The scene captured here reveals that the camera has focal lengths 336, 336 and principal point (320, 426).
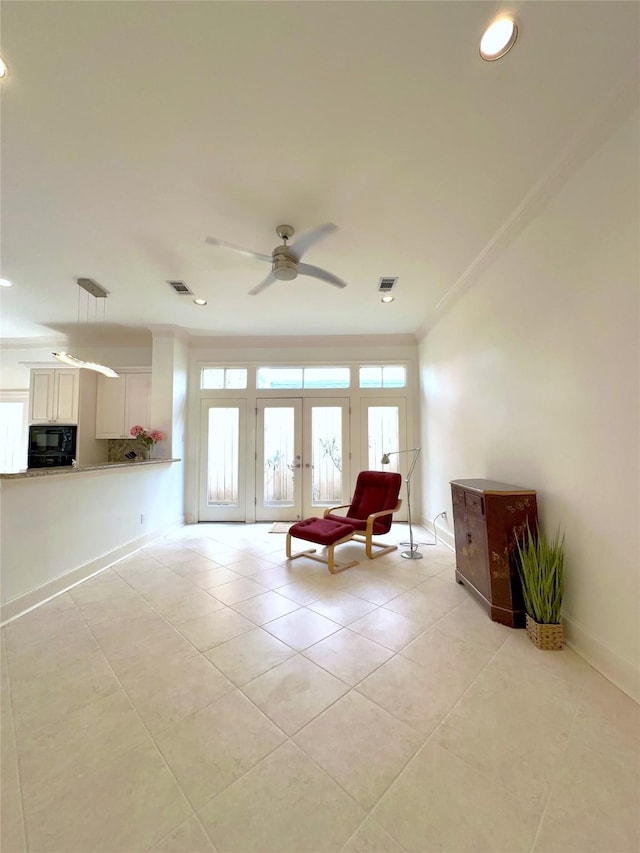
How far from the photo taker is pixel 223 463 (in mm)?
5566

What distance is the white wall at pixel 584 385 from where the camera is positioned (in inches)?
68.0

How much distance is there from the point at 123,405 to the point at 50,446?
1.12 m

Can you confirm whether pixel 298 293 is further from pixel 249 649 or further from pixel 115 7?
pixel 249 649

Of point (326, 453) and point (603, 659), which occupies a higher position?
point (326, 453)

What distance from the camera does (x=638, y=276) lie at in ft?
5.47

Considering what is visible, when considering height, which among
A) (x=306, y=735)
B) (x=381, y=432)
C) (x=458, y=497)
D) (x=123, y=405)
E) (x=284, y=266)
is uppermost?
(x=284, y=266)

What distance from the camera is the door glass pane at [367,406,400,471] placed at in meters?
5.53

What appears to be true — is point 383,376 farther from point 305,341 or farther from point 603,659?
point 603,659

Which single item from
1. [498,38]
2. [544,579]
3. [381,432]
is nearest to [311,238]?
[498,38]

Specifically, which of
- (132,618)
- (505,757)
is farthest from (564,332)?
(132,618)

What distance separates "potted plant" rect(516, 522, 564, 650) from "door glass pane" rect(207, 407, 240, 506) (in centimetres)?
434

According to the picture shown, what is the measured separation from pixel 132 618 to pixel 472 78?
387cm

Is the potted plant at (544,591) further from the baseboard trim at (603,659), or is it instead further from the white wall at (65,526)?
the white wall at (65,526)

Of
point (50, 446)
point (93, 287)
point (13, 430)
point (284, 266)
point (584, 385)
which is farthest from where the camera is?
point (13, 430)
